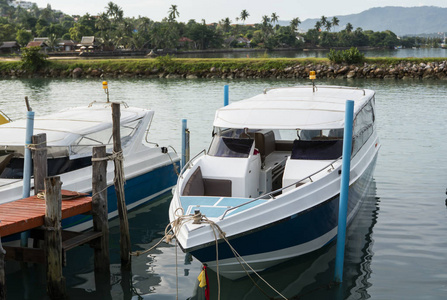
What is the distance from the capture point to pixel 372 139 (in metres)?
14.1

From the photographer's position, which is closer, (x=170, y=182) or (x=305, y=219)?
(x=305, y=219)

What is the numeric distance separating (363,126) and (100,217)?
661cm

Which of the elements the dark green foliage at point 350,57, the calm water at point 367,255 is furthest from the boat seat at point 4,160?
the dark green foliage at point 350,57

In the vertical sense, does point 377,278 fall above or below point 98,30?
below

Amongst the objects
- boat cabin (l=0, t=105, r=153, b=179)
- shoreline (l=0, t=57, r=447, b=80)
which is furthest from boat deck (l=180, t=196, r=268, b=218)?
shoreline (l=0, t=57, r=447, b=80)

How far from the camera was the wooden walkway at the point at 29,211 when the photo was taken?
805 cm

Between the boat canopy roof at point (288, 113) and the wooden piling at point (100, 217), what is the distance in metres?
2.83

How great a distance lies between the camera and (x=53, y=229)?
8211 millimetres

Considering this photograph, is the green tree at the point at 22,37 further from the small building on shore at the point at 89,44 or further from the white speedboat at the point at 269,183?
the white speedboat at the point at 269,183

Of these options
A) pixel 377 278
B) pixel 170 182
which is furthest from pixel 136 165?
pixel 377 278

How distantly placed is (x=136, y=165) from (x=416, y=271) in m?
6.60

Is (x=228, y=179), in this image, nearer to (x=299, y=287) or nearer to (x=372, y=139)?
(x=299, y=287)

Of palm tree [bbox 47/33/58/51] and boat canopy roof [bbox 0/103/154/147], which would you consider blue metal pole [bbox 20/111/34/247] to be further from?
palm tree [bbox 47/33/58/51]

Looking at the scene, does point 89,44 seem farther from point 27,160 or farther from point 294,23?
point 27,160
